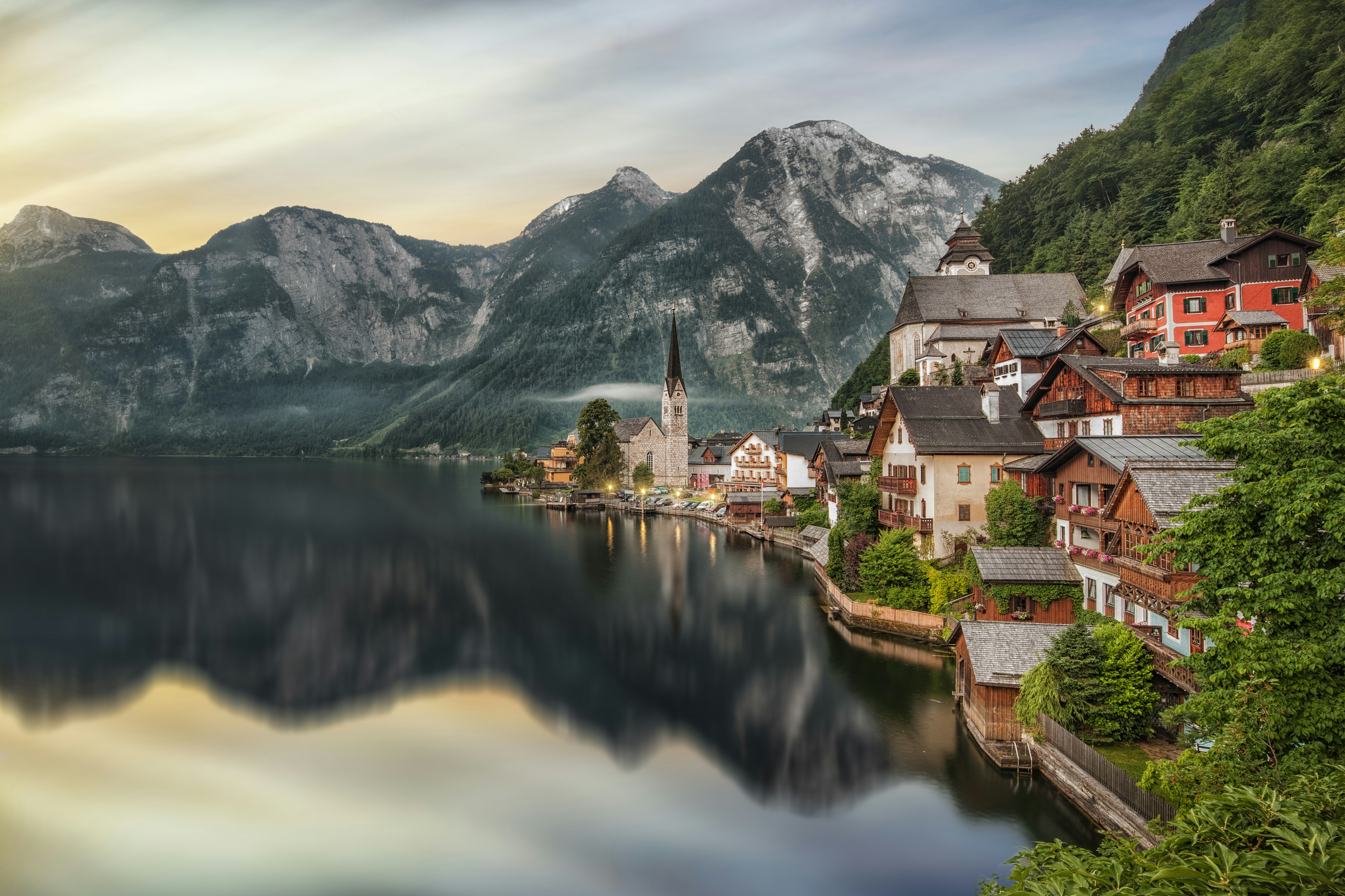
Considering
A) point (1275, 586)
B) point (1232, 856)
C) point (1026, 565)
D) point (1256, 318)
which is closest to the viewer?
point (1232, 856)

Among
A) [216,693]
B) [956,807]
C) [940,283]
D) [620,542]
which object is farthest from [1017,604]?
[940,283]

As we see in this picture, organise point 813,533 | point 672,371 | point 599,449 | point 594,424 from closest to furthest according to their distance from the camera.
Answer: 1. point 813,533
2. point 594,424
3. point 599,449
4. point 672,371

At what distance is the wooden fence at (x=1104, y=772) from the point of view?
15.7 metres

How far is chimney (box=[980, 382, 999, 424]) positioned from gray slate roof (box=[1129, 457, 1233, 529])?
15.2 metres

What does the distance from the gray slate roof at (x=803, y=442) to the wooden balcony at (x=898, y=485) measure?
29.2 metres

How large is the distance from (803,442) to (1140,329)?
35.7 m

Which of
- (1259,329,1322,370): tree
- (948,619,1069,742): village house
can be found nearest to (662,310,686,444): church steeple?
(1259,329,1322,370): tree

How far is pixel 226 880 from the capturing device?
63.1ft

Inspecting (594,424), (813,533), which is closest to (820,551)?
(813,533)

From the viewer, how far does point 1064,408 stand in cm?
3322

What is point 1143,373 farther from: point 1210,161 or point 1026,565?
point 1210,161

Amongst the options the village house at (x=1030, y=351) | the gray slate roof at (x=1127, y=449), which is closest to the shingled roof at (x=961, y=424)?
the village house at (x=1030, y=351)

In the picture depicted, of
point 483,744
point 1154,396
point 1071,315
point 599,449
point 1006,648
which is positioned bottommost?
point 483,744

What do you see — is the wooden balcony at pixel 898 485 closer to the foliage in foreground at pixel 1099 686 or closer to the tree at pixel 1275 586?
the foliage in foreground at pixel 1099 686
